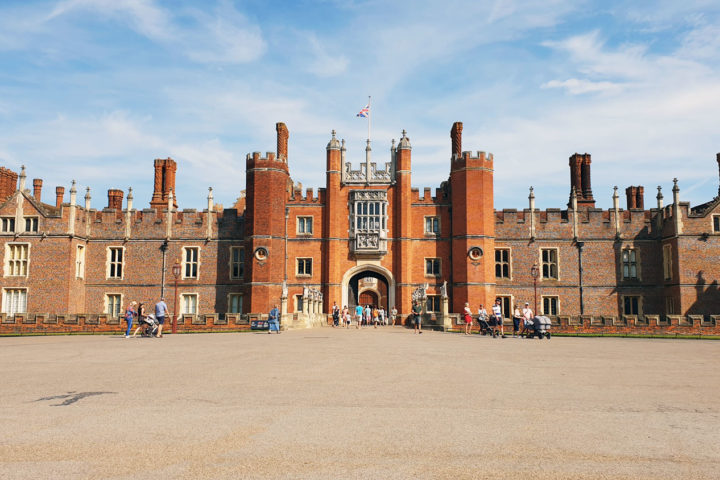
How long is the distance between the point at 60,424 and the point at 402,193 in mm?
30066

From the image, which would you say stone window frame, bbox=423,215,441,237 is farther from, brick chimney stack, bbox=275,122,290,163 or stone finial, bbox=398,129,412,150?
brick chimney stack, bbox=275,122,290,163

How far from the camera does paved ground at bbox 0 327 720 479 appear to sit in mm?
4910

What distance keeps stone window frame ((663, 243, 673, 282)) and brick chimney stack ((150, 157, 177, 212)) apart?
32.0 m

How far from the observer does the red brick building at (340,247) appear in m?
33.9

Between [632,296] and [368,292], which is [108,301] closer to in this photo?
[632,296]

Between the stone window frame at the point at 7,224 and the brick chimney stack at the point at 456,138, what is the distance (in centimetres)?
2719

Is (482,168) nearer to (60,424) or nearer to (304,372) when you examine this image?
(304,372)

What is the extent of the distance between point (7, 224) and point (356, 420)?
3543cm

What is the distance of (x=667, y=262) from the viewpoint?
111 feet

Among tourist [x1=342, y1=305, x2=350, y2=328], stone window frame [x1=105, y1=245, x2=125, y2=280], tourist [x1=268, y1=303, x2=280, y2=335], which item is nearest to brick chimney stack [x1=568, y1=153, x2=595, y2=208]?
tourist [x1=342, y1=305, x2=350, y2=328]

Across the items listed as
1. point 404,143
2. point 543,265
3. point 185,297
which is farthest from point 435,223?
point 185,297

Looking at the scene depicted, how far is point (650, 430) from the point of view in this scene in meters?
6.16

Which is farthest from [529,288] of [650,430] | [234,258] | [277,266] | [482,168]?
[650,430]

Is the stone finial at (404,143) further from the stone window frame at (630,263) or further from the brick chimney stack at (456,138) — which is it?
the stone window frame at (630,263)
